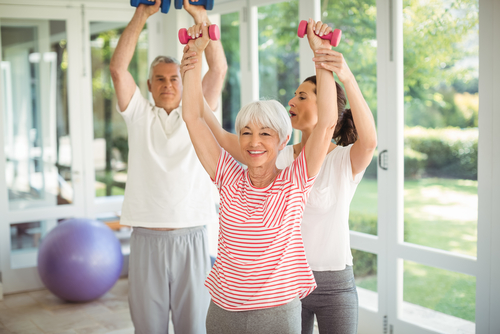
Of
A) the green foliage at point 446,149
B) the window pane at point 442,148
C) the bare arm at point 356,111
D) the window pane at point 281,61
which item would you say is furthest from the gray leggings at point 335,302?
the green foliage at point 446,149

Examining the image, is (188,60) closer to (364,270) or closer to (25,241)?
(25,241)

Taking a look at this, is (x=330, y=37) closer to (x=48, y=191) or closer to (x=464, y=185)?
(x=48, y=191)

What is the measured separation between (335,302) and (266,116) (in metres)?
0.67

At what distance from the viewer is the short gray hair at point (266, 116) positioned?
4.64 feet

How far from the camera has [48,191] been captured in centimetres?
420

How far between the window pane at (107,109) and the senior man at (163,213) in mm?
2460

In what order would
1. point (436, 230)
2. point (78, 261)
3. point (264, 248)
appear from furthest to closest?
point (436, 230) → point (78, 261) → point (264, 248)

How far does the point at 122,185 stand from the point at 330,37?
354 centimetres

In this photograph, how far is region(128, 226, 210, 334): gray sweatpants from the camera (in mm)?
2035

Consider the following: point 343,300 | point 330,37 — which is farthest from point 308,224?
point 330,37

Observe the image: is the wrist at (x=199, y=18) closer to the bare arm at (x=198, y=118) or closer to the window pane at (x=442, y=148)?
the bare arm at (x=198, y=118)

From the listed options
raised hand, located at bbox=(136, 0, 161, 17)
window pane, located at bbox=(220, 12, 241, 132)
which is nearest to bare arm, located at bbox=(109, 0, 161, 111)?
raised hand, located at bbox=(136, 0, 161, 17)

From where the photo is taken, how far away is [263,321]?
4.34ft

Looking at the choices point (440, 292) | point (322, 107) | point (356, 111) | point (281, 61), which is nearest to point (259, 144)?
point (322, 107)
